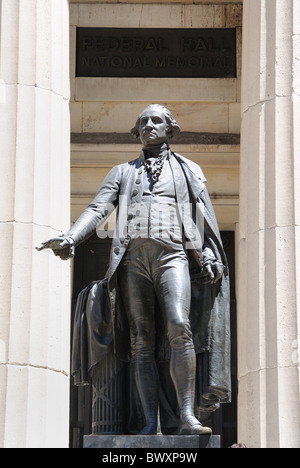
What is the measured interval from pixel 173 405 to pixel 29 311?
13.0 ft

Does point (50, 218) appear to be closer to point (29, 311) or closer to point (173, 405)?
point (29, 311)

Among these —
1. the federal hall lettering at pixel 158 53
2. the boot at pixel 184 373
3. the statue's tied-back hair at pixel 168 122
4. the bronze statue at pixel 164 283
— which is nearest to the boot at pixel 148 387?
the bronze statue at pixel 164 283

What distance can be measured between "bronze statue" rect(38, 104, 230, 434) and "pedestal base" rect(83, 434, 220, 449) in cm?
22

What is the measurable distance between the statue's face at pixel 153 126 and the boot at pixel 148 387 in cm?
206

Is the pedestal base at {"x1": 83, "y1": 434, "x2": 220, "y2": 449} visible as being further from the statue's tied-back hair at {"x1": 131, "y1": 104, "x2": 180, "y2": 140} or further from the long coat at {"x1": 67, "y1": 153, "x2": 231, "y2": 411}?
the statue's tied-back hair at {"x1": 131, "y1": 104, "x2": 180, "y2": 140}

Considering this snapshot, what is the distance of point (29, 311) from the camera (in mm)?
16203

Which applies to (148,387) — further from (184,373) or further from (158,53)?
(158,53)

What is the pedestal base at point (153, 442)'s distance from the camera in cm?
1191

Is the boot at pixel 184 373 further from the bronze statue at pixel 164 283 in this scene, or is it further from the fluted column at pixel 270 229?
the fluted column at pixel 270 229

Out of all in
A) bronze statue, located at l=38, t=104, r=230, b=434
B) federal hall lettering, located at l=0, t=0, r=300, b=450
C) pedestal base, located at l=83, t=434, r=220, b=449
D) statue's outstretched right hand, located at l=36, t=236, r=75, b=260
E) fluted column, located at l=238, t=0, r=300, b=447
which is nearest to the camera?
pedestal base, located at l=83, t=434, r=220, b=449

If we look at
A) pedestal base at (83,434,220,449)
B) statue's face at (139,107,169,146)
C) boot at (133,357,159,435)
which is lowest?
pedestal base at (83,434,220,449)

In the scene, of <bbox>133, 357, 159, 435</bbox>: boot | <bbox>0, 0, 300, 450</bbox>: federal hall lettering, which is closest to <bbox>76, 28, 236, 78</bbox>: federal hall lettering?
<bbox>0, 0, 300, 450</bbox>: federal hall lettering

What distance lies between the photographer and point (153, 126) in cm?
1299

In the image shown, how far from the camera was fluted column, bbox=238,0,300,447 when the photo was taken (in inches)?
627
